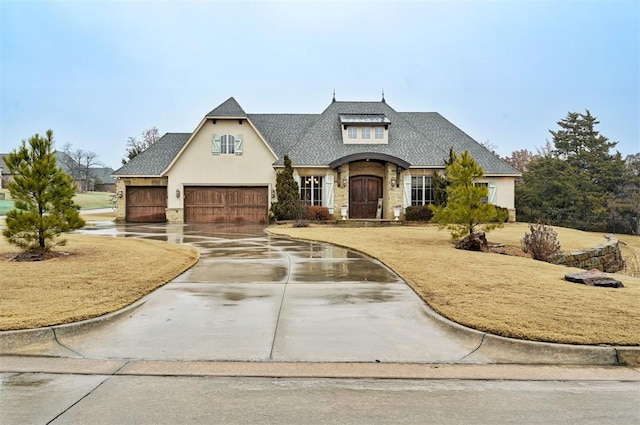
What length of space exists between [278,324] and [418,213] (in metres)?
20.2

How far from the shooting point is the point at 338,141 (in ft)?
91.2

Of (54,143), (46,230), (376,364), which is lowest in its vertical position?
(376,364)

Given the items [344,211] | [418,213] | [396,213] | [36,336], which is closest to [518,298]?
[36,336]

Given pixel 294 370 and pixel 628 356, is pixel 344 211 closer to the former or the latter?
pixel 628 356

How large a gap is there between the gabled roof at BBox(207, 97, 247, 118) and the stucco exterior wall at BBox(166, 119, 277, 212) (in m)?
0.39

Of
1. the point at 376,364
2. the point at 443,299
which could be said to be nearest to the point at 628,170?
the point at 443,299

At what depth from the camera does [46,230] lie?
1113cm

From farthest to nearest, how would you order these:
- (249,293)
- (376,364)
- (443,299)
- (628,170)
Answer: (628,170) → (249,293) → (443,299) → (376,364)

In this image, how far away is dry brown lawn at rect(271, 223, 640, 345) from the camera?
5504 millimetres

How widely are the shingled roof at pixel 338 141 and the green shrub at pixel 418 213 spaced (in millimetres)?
2587

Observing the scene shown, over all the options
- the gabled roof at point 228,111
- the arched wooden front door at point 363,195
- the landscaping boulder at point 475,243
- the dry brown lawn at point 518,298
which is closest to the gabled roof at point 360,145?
the arched wooden front door at point 363,195

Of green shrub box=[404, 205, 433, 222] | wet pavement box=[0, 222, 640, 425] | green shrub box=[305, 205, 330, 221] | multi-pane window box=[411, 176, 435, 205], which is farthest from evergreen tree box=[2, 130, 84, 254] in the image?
multi-pane window box=[411, 176, 435, 205]

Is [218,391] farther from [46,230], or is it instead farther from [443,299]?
[46,230]

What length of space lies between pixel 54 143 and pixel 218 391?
33.4 feet
